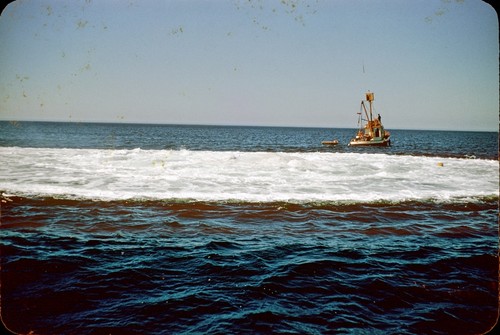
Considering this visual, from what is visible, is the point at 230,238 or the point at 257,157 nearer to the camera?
the point at 230,238

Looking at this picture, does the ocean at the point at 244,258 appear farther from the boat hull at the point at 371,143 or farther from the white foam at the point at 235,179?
the boat hull at the point at 371,143

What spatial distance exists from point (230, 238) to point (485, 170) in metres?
21.1

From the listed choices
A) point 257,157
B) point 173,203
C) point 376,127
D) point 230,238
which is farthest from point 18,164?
point 376,127

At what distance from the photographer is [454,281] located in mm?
6637

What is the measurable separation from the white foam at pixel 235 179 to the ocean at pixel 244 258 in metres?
0.19

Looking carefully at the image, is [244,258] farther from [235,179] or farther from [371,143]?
[371,143]

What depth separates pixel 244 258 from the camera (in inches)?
292

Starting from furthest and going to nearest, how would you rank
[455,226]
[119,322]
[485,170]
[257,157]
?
[257,157] < [485,170] < [455,226] < [119,322]

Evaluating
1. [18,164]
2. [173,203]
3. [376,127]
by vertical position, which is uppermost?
[376,127]

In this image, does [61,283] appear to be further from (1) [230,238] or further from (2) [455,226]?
(2) [455,226]

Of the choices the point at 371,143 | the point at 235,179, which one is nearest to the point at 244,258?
the point at 235,179

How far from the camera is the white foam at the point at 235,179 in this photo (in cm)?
1348

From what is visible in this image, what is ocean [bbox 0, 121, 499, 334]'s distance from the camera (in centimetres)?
526

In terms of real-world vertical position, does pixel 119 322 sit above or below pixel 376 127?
below
